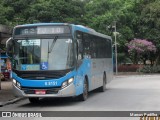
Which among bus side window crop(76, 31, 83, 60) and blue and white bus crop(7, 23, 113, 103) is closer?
blue and white bus crop(7, 23, 113, 103)

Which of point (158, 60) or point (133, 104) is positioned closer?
point (133, 104)

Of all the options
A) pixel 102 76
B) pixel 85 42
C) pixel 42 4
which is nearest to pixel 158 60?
pixel 42 4

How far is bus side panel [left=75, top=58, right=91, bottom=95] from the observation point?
52.6 ft

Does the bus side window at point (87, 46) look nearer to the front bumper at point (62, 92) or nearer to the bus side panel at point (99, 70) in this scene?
the bus side panel at point (99, 70)

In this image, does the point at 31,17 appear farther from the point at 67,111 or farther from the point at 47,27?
the point at 67,111

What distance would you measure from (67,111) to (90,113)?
3.37 feet

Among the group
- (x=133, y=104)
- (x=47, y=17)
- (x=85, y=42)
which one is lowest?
(x=133, y=104)

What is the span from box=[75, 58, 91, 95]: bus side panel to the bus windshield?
2.59 ft

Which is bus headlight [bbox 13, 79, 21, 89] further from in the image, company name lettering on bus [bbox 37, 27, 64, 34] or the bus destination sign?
company name lettering on bus [bbox 37, 27, 64, 34]

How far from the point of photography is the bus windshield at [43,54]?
15404 mm

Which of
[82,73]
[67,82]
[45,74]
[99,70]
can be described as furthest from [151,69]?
[45,74]

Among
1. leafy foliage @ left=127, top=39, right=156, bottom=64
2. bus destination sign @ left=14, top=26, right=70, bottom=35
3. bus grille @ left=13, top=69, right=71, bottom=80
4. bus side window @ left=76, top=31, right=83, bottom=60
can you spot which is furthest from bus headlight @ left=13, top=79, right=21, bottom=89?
leafy foliage @ left=127, top=39, right=156, bottom=64

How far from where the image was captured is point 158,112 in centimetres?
1315

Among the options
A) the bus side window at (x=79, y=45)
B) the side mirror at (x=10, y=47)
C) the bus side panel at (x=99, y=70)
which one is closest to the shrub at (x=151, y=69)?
the bus side panel at (x=99, y=70)
